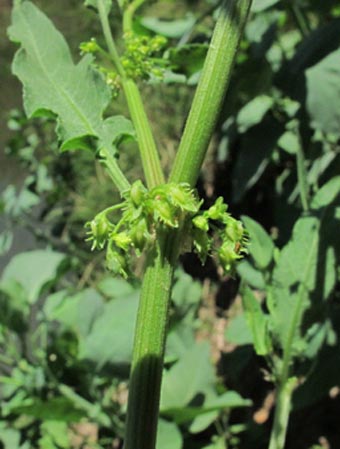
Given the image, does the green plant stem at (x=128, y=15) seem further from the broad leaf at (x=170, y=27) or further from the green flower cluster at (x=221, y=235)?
the green flower cluster at (x=221, y=235)

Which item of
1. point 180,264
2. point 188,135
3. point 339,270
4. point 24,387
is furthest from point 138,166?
point 188,135

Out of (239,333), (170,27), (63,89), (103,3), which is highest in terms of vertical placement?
(170,27)

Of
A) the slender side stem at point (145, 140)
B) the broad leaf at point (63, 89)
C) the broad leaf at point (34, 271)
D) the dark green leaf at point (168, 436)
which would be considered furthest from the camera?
the broad leaf at point (34, 271)

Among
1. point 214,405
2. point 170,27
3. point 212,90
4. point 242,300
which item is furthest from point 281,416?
point 170,27

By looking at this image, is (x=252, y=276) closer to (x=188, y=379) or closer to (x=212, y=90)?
(x=188, y=379)

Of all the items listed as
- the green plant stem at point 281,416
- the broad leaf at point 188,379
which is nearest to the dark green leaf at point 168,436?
the broad leaf at point 188,379

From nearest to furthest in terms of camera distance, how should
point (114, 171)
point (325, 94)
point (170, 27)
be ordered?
1. point (114, 171)
2. point (325, 94)
3. point (170, 27)

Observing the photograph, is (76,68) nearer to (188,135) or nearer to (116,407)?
(188,135)
